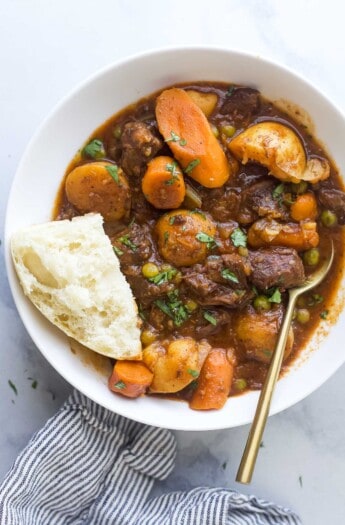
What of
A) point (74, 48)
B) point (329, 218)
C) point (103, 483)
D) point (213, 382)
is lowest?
point (103, 483)

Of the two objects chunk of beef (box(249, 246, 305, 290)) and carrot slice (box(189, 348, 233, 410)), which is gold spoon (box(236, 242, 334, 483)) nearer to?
chunk of beef (box(249, 246, 305, 290))

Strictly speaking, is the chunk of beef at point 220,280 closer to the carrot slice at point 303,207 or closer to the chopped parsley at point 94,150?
the carrot slice at point 303,207

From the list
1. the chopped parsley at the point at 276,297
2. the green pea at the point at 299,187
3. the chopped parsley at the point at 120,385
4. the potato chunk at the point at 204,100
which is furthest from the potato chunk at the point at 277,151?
the chopped parsley at the point at 120,385

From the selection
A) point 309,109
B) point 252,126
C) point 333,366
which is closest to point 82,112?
point 252,126

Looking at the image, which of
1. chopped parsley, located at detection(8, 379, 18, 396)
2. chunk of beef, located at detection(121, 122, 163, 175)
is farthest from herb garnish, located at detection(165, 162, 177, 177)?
chopped parsley, located at detection(8, 379, 18, 396)

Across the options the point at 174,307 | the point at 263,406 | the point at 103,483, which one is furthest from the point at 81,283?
the point at 103,483

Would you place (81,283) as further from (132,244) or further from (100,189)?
(100,189)
